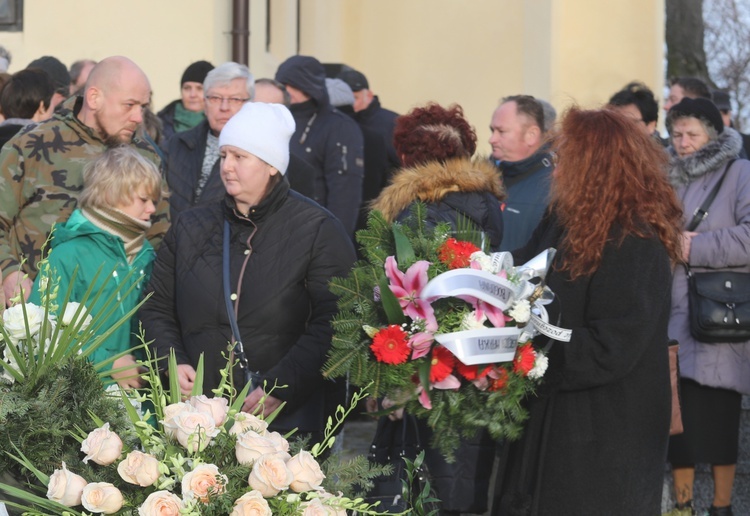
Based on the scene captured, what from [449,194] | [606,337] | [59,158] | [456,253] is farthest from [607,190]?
[59,158]

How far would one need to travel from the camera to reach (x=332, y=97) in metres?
9.97

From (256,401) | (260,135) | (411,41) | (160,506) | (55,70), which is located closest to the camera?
(160,506)

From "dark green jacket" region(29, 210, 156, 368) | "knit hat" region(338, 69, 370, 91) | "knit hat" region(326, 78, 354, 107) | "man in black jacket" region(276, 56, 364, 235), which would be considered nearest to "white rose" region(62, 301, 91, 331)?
"dark green jacket" region(29, 210, 156, 368)

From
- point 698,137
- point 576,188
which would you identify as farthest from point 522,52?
point 576,188

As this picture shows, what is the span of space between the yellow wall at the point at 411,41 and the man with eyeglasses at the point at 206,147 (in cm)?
434

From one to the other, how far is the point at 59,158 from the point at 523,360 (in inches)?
96.5

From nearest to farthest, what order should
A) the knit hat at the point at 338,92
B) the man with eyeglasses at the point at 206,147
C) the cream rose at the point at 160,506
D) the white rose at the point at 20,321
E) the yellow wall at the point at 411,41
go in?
the cream rose at the point at 160,506
the white rose at the point at 20,321
the man with eyeglasses at the point at 206,147
the knit hat at the point at 338,92
the yellow wall at the point at 411,41

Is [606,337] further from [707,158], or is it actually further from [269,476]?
[707,158]

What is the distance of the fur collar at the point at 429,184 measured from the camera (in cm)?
515

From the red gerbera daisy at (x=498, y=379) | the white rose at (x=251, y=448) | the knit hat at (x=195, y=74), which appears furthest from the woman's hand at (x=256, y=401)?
the knit hat at (x=195, y=74)

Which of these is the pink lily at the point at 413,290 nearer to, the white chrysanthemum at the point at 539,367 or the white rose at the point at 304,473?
the white chrysanthemum at the point at 539,367

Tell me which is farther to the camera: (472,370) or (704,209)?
(704,209)

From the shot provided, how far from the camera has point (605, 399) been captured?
4191 mm

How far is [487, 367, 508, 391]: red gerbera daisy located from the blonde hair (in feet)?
5.87
